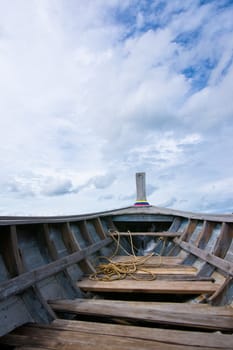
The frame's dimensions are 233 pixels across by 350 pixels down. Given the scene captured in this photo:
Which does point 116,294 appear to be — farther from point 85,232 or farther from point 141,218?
point 141,218

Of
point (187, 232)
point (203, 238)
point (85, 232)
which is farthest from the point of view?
point (187, 232)

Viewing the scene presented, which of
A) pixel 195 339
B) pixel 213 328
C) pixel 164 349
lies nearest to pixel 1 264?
pixel 164 349

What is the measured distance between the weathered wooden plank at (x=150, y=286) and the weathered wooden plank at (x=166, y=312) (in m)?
0.36

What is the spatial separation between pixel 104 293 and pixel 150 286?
0.67 m

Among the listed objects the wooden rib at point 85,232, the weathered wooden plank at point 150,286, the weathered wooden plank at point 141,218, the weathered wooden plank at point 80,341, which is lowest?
the weathered wooden plank at point 150,286

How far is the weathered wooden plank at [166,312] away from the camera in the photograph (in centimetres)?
174

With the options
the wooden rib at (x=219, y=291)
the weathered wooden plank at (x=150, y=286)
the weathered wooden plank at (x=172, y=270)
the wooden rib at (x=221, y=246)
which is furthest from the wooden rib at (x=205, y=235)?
the wooden rib at (x=219, y=291)

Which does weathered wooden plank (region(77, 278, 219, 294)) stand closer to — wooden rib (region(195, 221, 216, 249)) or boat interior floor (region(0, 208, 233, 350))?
boat interior floor (region(0, 208, 233, 350))

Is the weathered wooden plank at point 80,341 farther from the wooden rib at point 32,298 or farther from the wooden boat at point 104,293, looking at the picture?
the wooden rib at point 32,298

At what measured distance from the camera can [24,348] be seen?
144cm

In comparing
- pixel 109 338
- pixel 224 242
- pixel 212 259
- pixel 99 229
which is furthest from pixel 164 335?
pixel 99 229

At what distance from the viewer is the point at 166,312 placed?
→ 6.26ft

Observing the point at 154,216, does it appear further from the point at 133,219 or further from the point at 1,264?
the point at 1,264

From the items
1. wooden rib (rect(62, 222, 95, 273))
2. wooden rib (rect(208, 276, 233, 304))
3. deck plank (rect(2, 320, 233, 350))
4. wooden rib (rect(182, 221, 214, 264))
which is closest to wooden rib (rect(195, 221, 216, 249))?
wooden rib (rect(182, 221, 214, 264))
